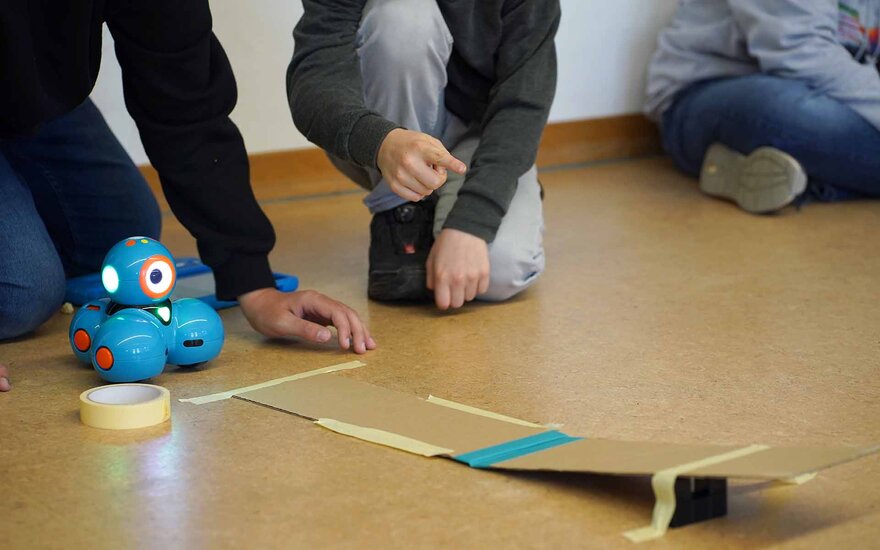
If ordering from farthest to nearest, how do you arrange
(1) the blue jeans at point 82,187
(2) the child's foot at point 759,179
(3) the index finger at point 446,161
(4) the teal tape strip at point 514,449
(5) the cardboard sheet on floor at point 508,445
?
(2) the child's foot at point 759,179
(1) the blue jeans at point 82,187
(3) the index finger at point 446,161
(4) the teal tape strip at point 514,449
(5) the cardboard sheet on floor at point 508,445

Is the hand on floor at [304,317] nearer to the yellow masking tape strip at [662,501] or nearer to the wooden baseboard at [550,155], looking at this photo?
the yellow masking tape strip at [662,501]

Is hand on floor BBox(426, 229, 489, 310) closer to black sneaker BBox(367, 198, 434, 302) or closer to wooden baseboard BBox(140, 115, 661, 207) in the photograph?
black sneaker BBox(367, 198, 434, 302)

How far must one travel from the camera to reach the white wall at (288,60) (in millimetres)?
2047

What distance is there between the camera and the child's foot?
1972 mm

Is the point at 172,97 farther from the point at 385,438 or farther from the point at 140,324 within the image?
the point at 385,438

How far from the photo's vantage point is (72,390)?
1.10 metres

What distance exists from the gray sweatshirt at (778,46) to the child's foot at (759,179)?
0.60ft

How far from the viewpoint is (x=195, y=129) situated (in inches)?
48.1

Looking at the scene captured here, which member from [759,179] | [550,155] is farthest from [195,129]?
[550,155]

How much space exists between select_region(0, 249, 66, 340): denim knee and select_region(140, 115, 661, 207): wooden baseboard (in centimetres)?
79

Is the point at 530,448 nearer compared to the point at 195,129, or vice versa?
the point at 530,448

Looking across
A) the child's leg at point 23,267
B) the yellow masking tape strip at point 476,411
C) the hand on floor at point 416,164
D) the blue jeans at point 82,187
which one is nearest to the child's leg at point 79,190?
the blue jeans at point 82,187

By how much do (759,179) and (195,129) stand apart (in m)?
1.17

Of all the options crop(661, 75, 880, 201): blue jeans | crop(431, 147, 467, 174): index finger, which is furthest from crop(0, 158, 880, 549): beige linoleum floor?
crop(661, 75, 880, 201): blue jeans
